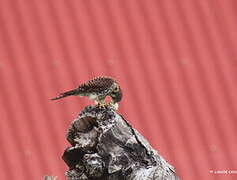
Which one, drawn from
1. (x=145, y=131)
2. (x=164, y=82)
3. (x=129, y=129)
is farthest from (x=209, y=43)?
(x=129, y=129)

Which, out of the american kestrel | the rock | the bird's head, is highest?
the american kestrel

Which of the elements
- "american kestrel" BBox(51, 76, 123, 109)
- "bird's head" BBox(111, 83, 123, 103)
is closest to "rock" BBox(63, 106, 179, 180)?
"american kestrel" BBox(51, 76, 123, 109)

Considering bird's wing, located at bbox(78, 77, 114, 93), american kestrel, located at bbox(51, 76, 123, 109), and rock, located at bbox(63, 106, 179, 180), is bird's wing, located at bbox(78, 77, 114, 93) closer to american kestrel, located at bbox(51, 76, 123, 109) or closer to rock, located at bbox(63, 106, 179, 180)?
american kestrel, located at bbox(51, 76, 123, 109)

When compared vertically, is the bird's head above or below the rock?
above

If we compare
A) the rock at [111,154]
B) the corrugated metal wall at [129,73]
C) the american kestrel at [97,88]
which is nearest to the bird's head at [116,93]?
the american kestrel at [97,88]

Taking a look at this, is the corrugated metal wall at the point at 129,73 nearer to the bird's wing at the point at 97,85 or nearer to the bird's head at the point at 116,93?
the bird's head at the point at 116,93

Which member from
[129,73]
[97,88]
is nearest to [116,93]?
[97,88]

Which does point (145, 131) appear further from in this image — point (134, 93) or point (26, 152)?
point (26, 152)

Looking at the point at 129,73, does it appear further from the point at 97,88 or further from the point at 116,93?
the point at 97,88
